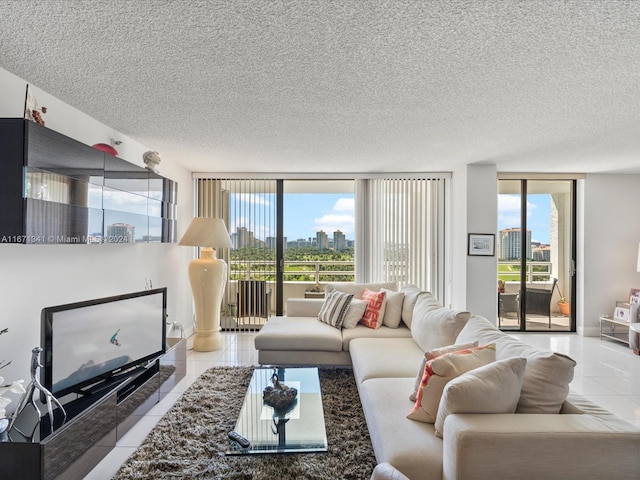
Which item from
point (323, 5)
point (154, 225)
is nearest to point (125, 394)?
point (154, 225)

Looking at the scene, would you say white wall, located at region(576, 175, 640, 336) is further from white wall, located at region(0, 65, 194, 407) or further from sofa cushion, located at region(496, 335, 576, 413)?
white wall, located at region(0, 65, 194, 407)

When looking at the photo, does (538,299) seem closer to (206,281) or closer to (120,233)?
(206,281)

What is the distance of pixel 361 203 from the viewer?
530 cm

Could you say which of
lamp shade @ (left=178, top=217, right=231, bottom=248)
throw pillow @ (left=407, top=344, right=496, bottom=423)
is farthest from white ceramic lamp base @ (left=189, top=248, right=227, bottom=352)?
throw pillow @ (left=407, top=344, right=496, bottom=423)

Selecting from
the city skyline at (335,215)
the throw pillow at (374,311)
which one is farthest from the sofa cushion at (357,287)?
the city skyline at (335,215)

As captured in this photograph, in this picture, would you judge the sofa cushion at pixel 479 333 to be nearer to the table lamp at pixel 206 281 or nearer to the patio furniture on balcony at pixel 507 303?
the table lamp at pixel 206 281

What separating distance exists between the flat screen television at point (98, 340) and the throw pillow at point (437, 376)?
85.9 inches

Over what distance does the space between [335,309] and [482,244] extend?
2.36m

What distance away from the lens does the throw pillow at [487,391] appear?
1.51 m

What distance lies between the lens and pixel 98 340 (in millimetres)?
2508

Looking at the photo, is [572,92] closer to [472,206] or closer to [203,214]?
[472,206]

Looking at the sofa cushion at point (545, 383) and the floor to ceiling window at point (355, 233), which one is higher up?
the floor to ceiling window at point (355, 233)

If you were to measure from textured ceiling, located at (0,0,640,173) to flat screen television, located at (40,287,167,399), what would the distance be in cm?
154

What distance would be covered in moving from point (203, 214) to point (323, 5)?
4.32m
